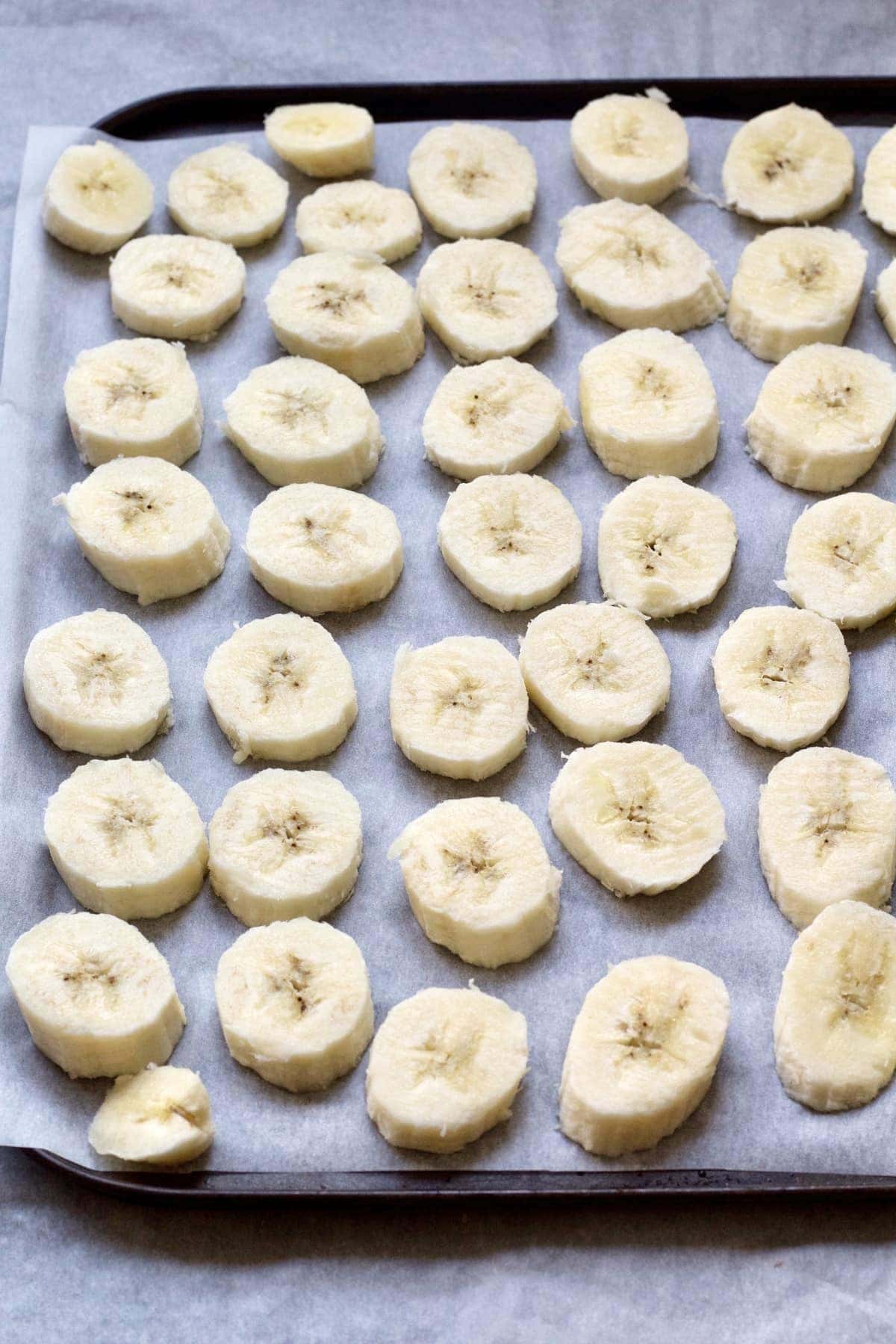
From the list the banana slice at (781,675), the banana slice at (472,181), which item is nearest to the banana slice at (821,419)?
the banana slice at (781,675)

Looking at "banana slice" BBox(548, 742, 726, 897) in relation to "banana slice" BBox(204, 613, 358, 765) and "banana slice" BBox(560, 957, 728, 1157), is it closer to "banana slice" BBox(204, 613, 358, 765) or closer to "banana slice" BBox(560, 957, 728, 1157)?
"banana slice" BBox(560, 957, 728, 1157)

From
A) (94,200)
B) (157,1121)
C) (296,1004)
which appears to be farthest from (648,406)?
(157,1121)

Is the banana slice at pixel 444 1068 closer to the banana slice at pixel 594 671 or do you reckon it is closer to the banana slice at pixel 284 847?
the banana slice at pixel 284 847

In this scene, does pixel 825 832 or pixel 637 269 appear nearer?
pixel 825 832

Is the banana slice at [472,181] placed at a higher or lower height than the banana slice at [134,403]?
higher

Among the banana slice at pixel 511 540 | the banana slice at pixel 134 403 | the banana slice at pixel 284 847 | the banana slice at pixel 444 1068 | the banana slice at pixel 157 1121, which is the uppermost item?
the banana slice at pixel 134 403

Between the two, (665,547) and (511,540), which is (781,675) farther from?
(511,540)

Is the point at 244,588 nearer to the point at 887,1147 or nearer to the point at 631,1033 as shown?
the point at 631,1033
